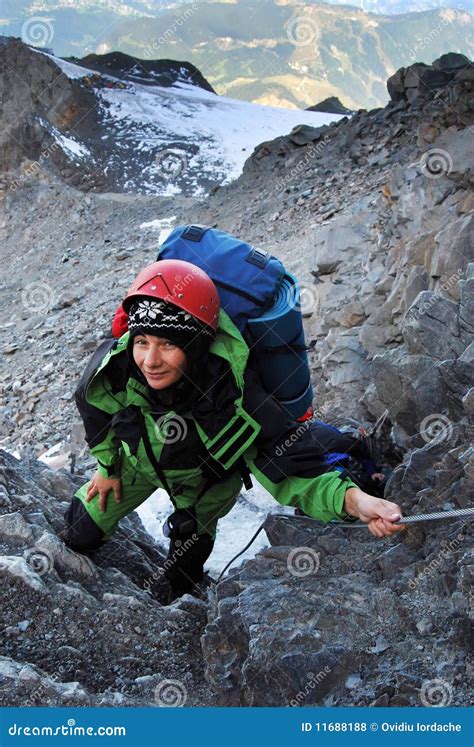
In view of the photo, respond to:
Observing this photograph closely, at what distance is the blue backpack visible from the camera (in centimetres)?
427

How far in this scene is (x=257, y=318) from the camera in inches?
168

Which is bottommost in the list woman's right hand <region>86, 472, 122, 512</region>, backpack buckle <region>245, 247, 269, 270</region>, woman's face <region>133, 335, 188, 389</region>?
woman's right hand <region>86, 472, 122, 512</region>

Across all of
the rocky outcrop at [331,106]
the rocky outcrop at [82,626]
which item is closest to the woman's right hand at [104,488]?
the rocky outcrop at [82,626]

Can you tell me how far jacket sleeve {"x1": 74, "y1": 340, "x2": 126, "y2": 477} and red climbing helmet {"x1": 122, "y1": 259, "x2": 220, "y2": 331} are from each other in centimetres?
51

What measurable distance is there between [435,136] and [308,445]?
9743mm

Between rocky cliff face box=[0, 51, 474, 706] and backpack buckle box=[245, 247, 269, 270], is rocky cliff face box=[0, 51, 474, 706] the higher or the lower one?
the lower one

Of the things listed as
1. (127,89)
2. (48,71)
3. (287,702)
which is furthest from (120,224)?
(287,702)

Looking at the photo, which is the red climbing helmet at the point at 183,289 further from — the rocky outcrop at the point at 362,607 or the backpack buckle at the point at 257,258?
the rocky outcrop at the point at 362,607

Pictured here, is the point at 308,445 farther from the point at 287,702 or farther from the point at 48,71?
the point at 48,71

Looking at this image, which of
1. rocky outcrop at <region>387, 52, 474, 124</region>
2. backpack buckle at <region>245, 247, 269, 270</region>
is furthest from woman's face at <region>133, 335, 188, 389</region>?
rocky outcrop at <region>387, 52, 474, 124</region>

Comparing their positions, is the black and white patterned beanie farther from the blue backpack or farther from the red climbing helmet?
the blue backpack

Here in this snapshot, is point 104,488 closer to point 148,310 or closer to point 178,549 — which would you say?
point 178,549

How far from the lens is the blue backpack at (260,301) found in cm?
427

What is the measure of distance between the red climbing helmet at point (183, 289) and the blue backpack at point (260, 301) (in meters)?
0.31
